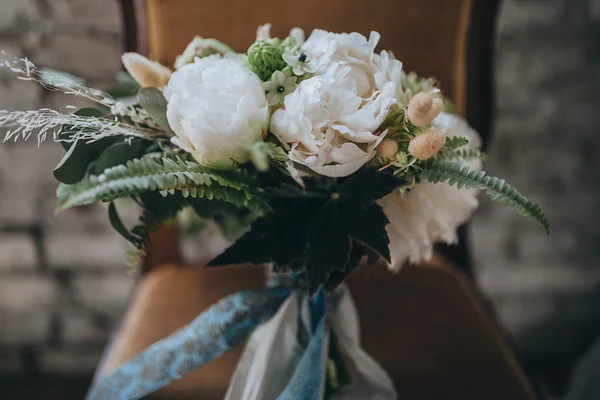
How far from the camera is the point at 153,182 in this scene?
380 mm

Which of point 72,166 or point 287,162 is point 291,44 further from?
point 72,166

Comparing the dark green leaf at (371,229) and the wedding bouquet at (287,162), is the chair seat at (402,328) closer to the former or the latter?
the wedding bouquet at (287,162)

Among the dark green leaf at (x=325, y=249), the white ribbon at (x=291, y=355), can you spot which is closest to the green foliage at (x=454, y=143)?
the dark green leaf at (x=325, y=249)

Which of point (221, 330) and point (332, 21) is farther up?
point (332, 21)

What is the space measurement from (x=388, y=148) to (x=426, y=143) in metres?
0.04

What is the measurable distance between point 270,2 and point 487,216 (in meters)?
0.75

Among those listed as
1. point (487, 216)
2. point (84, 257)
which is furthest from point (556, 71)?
point (84, 257)

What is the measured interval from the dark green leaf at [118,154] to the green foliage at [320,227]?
0.14m

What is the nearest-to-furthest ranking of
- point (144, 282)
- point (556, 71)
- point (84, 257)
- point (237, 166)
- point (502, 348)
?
point (237, 166)
point (502, 348)
point (144, 282)
point (556, 71)
point (84, 257)

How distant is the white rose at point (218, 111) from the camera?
41cm

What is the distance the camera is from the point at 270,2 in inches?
32.3

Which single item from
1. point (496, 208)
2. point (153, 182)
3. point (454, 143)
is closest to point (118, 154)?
point (153, 182)

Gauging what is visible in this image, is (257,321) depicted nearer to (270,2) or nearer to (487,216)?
(270,2)

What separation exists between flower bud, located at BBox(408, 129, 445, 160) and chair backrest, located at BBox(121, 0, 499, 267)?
0.46 m
